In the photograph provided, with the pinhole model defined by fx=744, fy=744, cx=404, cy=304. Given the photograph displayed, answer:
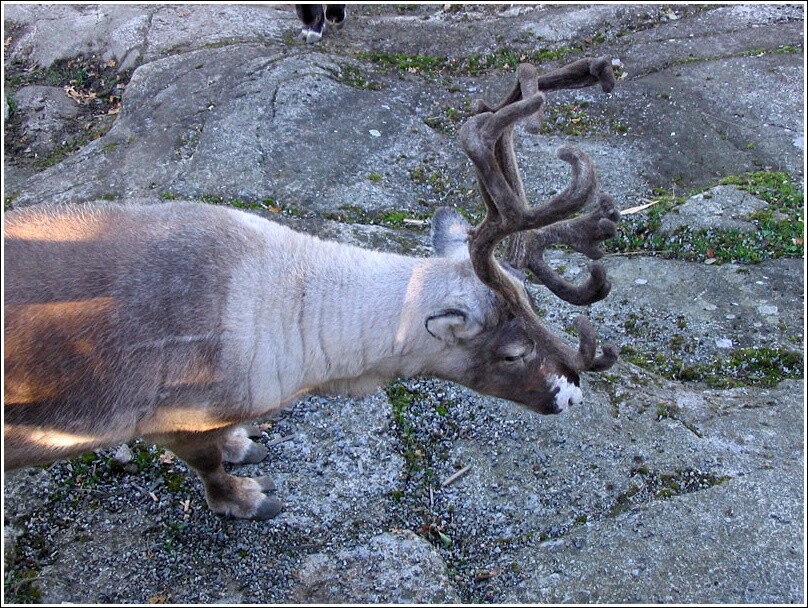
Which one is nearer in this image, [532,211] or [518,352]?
[532,211]

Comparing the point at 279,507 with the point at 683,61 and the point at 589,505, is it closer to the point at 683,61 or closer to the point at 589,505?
the point at 589,505

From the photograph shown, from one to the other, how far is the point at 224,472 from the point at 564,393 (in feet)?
6.40

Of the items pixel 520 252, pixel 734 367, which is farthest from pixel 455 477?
pixel 734 367

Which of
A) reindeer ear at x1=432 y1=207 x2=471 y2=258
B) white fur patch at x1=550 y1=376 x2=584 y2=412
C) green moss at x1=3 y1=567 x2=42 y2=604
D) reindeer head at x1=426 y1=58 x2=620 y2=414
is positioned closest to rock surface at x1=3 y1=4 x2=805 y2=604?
green moss at x1=3 y1=567 x2=42 y2=604

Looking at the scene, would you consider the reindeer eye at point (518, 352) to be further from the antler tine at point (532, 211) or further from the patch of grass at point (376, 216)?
the patch of grass at point (376, 216)

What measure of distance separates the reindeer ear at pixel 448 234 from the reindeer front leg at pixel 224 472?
58.5 inches

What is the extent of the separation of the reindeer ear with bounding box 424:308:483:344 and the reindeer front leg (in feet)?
3.80

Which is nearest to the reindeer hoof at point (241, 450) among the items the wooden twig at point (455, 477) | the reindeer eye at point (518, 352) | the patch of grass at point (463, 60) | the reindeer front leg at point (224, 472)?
the reindeer front leg at point (224, 472)

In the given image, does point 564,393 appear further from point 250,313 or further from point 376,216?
point 376,216

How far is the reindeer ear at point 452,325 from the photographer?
11.7 ft

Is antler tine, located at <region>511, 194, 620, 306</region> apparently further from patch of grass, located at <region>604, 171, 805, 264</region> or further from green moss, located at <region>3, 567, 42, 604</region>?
green moss, located at <region>3, 567, 42, 604</region>

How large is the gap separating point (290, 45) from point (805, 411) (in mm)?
6774

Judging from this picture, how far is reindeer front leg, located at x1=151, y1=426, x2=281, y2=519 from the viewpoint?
376 centimetres

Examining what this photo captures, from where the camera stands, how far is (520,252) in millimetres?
4027
